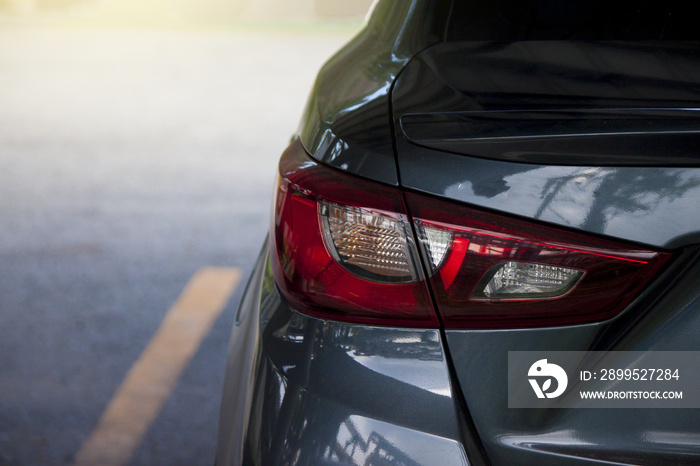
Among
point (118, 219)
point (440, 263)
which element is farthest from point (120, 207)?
point (440, 263)

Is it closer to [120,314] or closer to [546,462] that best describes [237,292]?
[120,314]

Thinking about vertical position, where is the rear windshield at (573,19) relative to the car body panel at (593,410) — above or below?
above

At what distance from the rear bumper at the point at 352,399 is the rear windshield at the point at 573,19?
64 centimetres

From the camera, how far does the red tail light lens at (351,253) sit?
943 mm

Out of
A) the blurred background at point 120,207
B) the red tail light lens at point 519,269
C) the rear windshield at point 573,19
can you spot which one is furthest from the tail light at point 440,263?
the blurred background at point 120,207

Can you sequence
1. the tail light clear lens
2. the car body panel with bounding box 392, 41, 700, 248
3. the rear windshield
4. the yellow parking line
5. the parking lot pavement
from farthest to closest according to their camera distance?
the parking lot pavement → the yellow parking line → the rear windshield → the tail light clear lens → the car body panel with bounding box 392, 41, 700, 248

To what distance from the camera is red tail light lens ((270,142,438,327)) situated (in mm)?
943

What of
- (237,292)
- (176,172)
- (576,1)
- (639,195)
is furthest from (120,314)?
(639,195)

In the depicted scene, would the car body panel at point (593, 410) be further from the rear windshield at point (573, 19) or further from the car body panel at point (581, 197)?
the rear windshield at point (573, 19)

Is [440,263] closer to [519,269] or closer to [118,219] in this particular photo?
[519,269]

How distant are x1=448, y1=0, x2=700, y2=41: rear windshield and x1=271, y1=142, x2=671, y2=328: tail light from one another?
0.50m

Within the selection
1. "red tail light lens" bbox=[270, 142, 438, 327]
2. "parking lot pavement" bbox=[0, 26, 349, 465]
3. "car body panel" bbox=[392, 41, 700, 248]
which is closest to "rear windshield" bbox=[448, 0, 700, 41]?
"car body panel" bbox=[392, 41, 700, 248]

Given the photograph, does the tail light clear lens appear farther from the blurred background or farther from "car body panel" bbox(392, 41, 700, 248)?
the blurred background

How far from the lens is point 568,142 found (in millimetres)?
884
